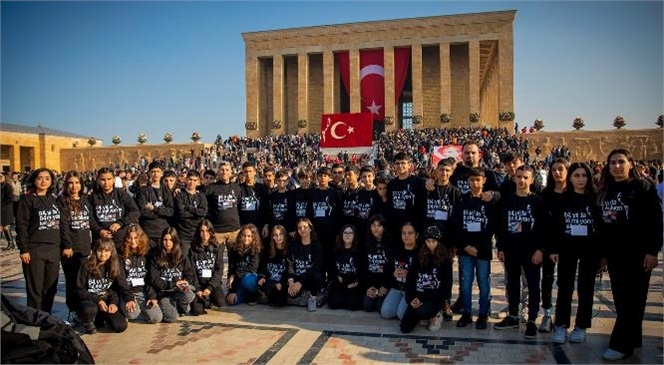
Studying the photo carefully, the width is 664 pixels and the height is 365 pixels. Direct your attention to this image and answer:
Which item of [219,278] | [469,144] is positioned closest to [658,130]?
[469,144]

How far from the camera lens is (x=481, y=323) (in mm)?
5500

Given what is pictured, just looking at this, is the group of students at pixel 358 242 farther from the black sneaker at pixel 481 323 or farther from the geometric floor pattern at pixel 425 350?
the geometric floor pattern at pixel 425 350

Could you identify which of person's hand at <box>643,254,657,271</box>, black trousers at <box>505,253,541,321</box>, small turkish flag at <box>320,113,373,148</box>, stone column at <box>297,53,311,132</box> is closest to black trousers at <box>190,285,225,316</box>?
black trousers at <box>505,253,541,321</box>

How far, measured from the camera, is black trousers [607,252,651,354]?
4473 millimetres

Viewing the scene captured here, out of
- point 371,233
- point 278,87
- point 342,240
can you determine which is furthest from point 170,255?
point 278,87

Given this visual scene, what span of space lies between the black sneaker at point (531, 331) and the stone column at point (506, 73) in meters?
35.1

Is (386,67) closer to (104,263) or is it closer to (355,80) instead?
(355,80)

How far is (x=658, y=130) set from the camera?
30250 millimetres

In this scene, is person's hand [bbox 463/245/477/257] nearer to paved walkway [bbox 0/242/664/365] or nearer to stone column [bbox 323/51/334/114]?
paved walkway [bbox 0/242/664/365]

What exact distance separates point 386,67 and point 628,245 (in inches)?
1471

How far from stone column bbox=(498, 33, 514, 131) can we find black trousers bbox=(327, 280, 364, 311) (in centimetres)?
3449

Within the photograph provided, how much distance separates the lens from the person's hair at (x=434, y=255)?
18.6ft

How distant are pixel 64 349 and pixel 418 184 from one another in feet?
14.6

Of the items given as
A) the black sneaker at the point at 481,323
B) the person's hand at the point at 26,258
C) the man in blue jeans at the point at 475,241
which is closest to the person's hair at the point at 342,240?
the man in blue jeans at the point at 475,241
